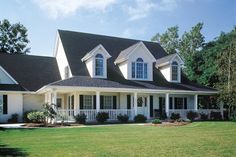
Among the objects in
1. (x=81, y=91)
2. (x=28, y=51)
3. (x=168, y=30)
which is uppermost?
(x=168, y=30)

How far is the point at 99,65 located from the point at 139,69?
4.28 meters

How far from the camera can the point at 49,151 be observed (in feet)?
39.0

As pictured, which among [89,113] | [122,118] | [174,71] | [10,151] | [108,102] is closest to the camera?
[10,151]

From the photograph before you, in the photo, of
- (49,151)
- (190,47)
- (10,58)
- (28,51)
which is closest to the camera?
(49,151)

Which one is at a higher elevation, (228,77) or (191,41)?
(191,41)

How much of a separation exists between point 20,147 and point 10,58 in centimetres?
2428

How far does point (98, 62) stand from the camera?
31.4 metres

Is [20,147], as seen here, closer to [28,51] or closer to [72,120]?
[72,120]

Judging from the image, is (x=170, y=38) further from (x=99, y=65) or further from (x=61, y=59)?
(x=99, y=65)

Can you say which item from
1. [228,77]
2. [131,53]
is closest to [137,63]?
[131,53]

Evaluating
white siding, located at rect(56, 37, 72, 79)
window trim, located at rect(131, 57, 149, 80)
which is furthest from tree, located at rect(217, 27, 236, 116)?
white siding, located at rect(56, 37, 72, 79)

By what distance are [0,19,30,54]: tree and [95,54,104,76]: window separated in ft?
84.2

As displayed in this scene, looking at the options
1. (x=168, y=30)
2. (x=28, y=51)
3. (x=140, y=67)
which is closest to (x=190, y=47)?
(x=168, y=30)

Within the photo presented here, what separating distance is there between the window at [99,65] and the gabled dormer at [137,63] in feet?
8.37
